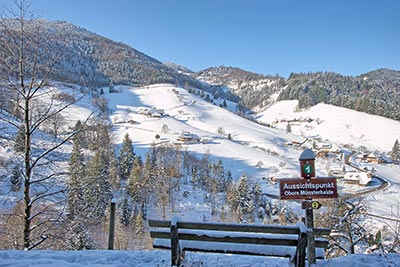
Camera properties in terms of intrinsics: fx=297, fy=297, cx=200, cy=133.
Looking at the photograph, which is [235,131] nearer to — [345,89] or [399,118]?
[399,118]

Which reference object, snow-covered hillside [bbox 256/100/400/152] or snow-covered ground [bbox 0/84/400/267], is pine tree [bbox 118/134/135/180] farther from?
snow-covered hillside [bbox 256/100/400/152]

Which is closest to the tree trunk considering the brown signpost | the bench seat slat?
the bench seat slat

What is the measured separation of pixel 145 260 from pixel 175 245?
133cm

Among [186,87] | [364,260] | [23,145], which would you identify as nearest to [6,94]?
[23,145]

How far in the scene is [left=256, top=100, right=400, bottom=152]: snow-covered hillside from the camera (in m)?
113

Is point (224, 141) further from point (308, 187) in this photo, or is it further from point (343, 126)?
point (308, 187)

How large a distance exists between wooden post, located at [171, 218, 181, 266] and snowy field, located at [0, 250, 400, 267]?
24cm

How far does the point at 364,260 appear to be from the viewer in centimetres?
555

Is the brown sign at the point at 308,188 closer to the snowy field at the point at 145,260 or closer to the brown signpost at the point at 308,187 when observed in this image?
the brown signpost at the point at 308,187

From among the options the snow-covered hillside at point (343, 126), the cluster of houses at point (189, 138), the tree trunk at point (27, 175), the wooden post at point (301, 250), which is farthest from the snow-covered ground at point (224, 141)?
the cluster of houses at point (189, 138)

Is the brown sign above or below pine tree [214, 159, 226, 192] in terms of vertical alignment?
above

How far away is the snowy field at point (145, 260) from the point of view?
17.5 feet

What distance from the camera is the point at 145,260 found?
5941 mm

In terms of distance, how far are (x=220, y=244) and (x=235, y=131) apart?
110804 millimetres
